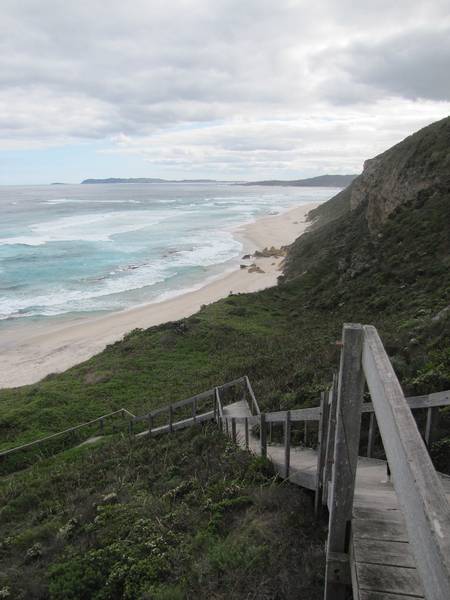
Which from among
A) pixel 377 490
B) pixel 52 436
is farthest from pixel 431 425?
pixel 52 436

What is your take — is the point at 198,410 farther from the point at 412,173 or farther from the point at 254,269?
the point at 254,269

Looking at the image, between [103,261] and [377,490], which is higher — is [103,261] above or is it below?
below

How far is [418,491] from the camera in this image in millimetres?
1503

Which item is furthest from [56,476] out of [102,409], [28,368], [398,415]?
[28,368]

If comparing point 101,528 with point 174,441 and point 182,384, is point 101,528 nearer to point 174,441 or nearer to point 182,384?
point 174,441

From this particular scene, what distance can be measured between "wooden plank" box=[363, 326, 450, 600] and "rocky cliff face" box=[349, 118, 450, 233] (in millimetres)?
24885

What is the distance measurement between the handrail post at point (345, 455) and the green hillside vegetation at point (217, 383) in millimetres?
714

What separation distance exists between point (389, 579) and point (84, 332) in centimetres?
2948

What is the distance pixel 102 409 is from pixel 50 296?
26304 mm

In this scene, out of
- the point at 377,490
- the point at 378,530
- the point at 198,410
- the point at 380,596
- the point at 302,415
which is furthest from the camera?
the point at 198,410

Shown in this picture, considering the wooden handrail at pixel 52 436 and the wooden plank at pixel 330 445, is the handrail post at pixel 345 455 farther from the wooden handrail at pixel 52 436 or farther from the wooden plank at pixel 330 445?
the wooden handrail at pixel 52 436

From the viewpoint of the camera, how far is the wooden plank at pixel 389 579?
2.74 metres

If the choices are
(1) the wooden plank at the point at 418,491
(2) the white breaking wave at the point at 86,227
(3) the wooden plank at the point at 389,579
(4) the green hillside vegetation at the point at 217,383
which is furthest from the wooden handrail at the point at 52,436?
(2) the white breaking wave at the point at 86,227

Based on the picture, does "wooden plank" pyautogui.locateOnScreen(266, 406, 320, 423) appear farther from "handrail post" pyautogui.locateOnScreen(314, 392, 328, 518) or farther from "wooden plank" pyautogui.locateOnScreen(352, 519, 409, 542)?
"wooden plank" pyautogui.locateOnScreen(352, 519, 409, 542)
